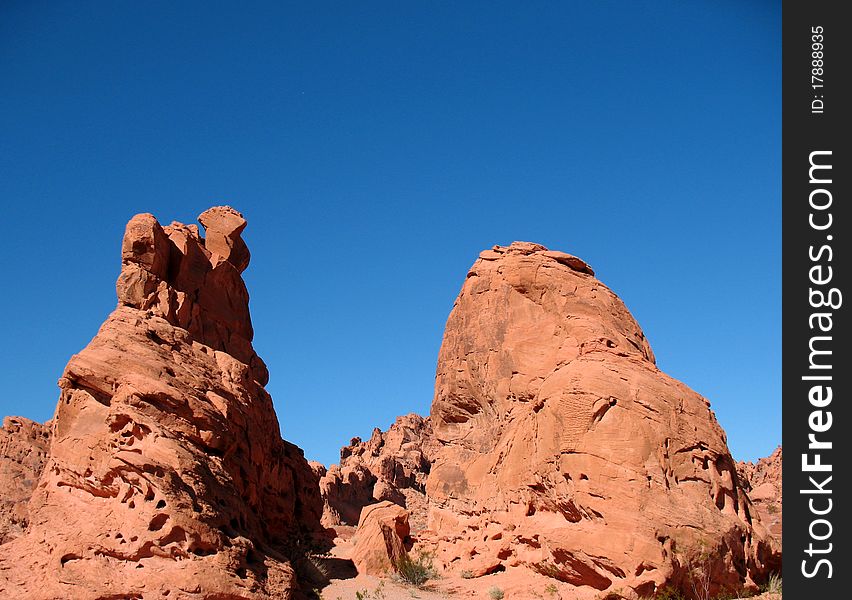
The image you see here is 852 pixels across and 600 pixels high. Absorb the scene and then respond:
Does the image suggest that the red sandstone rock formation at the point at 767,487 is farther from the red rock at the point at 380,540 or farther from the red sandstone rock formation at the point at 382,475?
the red sandstone rock formation at the point at 382,475

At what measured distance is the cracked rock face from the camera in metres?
19.3

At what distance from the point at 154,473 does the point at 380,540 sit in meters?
9.01

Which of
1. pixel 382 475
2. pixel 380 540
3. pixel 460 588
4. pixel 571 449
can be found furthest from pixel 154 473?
pixel 382 475

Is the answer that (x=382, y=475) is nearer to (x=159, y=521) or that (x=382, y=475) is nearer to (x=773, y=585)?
(x=773, y=585)

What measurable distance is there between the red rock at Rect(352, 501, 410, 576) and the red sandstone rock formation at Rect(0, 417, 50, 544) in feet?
40.2

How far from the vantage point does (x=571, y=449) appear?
2117cm

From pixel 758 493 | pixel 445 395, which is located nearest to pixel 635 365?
pixel 445 395

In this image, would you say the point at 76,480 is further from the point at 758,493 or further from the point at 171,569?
the point at 758,493

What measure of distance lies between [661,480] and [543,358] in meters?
6.63

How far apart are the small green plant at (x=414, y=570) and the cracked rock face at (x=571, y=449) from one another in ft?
2.33

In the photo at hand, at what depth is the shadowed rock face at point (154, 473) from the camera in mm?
16406

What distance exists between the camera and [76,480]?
1809 centimetres

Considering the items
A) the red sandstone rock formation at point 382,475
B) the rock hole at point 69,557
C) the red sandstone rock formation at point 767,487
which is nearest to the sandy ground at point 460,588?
the rock hole at point 69,557
